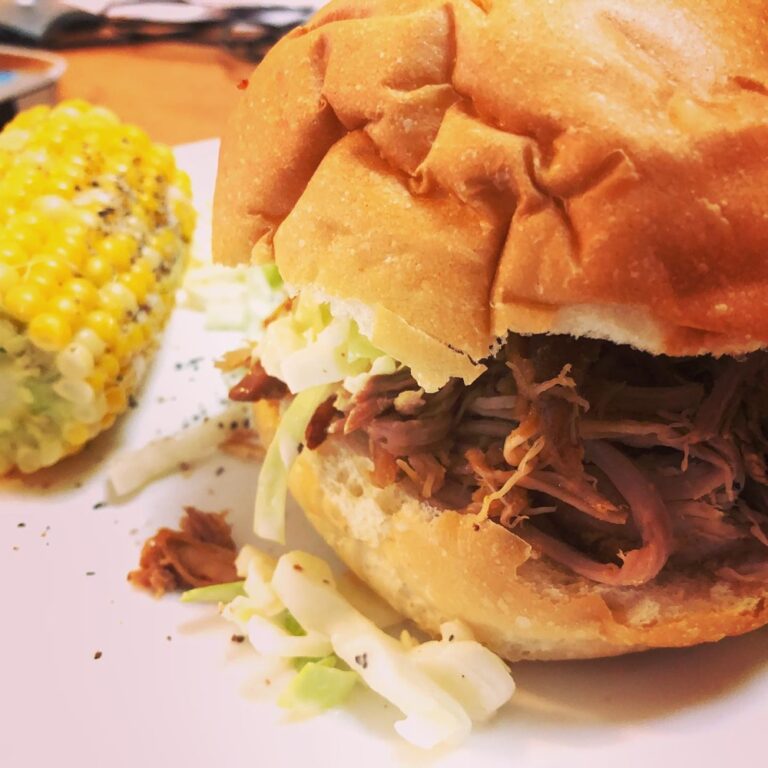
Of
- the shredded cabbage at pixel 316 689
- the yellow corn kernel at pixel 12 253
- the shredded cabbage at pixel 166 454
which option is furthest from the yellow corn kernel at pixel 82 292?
the shredded cabbage at pixel 316 689

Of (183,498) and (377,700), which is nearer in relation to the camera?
(377,700)

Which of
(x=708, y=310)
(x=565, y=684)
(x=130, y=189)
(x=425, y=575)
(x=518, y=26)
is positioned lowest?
(x=565, y=684)

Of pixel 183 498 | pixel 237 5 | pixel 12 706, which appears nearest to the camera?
pixel 12 706

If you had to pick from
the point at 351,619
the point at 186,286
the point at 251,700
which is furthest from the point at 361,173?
the point at 186,286

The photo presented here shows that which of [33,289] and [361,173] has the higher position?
[361,173]

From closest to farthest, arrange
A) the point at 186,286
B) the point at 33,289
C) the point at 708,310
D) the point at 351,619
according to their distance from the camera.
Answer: the point at 708,310 → the point at 351,619 → the point at 33,289 → the point at 186,286

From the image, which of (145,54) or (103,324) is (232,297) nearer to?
(103,324)

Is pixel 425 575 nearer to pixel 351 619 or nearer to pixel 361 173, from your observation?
pixel 351 619
